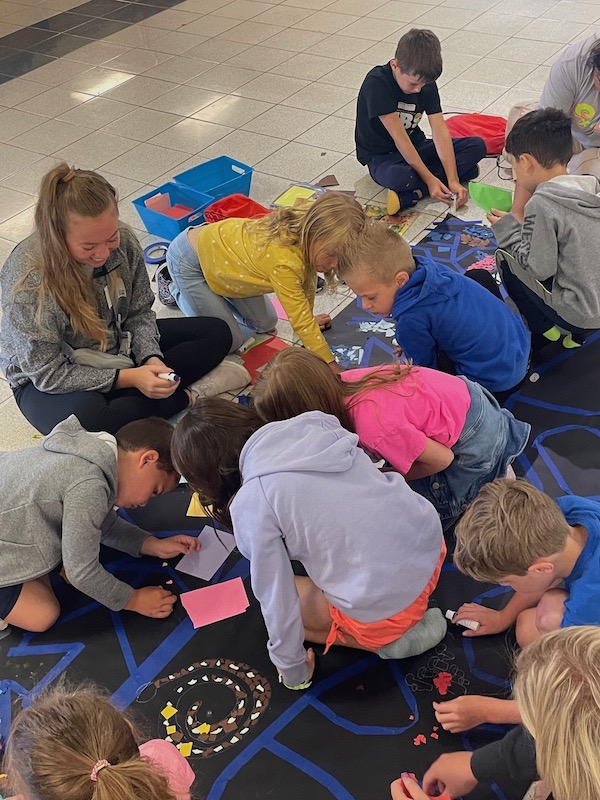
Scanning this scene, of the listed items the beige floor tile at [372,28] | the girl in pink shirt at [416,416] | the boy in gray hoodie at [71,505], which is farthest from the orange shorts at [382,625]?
the beige floor tile at [372,28]

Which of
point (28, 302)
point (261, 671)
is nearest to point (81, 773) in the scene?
point (261, 671)

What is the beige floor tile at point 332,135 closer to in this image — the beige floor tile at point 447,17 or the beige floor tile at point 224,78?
the beige floor tile at point 224,78

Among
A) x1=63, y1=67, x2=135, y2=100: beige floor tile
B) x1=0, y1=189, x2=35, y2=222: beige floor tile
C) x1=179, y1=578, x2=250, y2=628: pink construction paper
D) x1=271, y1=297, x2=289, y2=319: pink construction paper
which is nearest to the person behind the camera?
x1=179, y1=578, x2=250, y2=628: pink construction paper

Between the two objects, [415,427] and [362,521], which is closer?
[362,521]

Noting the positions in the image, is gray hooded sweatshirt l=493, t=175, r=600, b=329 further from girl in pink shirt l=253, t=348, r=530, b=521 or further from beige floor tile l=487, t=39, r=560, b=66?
beige floor tile l=487, t=39, r=560, b=66

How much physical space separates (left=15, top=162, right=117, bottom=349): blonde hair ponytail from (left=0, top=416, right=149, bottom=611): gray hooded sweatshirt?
466 millimetres

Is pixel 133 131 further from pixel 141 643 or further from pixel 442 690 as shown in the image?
pixel 442 690

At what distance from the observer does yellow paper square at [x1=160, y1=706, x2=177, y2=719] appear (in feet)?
5.87

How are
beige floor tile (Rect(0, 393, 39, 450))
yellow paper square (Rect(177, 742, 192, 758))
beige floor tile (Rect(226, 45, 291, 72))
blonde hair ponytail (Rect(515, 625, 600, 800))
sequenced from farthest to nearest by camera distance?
1. beige floor tile (Rect(226, 45, 291, 72))
2. beige floor tile (Rect(0, 393, 39, 450))
3. yellow paper square (Rect(177, 742, 192, 758))
4. blonde hair ponytail (Rect(515, 625, 600, 800))

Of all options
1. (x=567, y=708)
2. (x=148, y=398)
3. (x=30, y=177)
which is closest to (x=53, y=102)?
(x=30, y=177)

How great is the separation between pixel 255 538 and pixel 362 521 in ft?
0.75

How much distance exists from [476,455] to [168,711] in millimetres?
1037

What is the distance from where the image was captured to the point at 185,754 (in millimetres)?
1708

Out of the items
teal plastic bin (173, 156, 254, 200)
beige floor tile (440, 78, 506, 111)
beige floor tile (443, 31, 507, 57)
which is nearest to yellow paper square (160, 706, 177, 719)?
teal plastic bin (173, 156, 254, 200)
